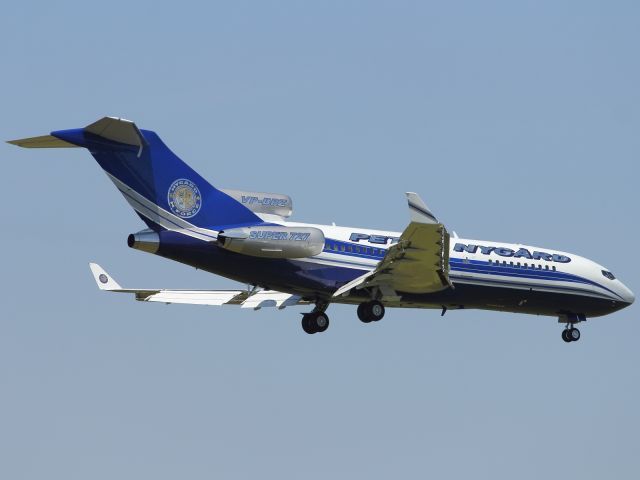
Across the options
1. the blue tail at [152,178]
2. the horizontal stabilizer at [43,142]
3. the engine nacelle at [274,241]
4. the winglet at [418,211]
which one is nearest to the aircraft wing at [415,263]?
the winglet at [418,211]

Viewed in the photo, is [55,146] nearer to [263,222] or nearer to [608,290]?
[263,222]

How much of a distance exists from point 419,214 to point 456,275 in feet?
19.4

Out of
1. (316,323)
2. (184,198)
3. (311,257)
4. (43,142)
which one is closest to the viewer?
(43,142)

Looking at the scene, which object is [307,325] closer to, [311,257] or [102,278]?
[311,257]

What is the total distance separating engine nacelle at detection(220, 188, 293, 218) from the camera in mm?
39219

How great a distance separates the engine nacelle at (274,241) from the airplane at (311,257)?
0.10 feet

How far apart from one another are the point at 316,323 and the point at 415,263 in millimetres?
4267

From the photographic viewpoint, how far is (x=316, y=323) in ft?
137

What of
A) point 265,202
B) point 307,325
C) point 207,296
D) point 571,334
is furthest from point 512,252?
point 207,296

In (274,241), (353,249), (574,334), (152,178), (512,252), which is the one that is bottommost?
(574,334)

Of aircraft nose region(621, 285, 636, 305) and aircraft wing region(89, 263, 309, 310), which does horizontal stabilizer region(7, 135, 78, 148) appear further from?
aircraft nose region(621, 285, 636, 305)

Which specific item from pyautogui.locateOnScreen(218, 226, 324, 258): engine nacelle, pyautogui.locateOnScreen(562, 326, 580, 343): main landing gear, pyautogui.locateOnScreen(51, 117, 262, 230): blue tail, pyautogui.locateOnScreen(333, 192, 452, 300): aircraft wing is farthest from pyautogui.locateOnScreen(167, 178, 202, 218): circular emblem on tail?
pyautogui.locateOnScreen(562, 326, 580, 343): main landing gear

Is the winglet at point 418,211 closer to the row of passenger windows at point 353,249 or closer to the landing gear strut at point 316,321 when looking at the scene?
the row of passenger windows at point 353,249

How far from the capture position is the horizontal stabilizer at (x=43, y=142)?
116 ft
